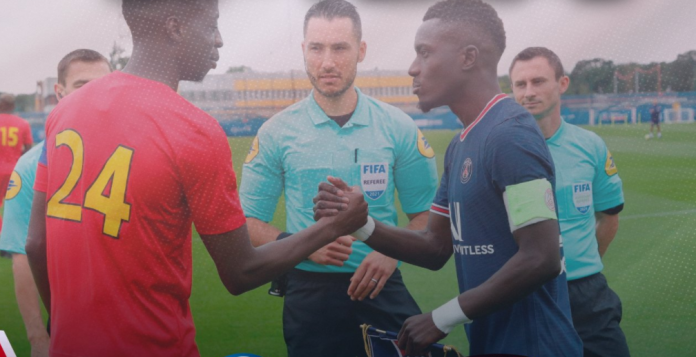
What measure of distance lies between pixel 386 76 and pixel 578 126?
60cm

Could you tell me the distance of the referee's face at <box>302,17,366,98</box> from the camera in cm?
195

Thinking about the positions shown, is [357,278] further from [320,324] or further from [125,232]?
[125,232]

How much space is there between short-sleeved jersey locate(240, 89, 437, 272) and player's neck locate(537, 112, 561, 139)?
34 centimetres

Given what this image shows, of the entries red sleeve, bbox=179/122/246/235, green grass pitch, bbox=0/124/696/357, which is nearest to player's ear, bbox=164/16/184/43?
red sleeve, bbox=179/122/246/235

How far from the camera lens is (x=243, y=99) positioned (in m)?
2.04

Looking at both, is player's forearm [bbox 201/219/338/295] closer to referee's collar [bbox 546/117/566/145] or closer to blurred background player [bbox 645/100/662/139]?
referee's collar [bbox 546/117/566/145]

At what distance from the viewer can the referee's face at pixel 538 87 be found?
77.4 inches

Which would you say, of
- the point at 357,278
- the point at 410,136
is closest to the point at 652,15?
the point at 410,136

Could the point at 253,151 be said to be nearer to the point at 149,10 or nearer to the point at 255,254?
the point at 255,254

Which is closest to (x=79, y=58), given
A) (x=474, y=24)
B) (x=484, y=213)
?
(x=474, y=24)

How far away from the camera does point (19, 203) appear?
7.30 feet

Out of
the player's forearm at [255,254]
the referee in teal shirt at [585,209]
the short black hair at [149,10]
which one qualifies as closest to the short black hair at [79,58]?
the short black hair at [149,10]

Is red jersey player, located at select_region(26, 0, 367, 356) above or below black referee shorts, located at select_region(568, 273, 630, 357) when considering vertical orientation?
above

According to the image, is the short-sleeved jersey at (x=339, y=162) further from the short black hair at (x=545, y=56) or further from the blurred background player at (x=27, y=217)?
the blurred background player at (x=27, y=217)
